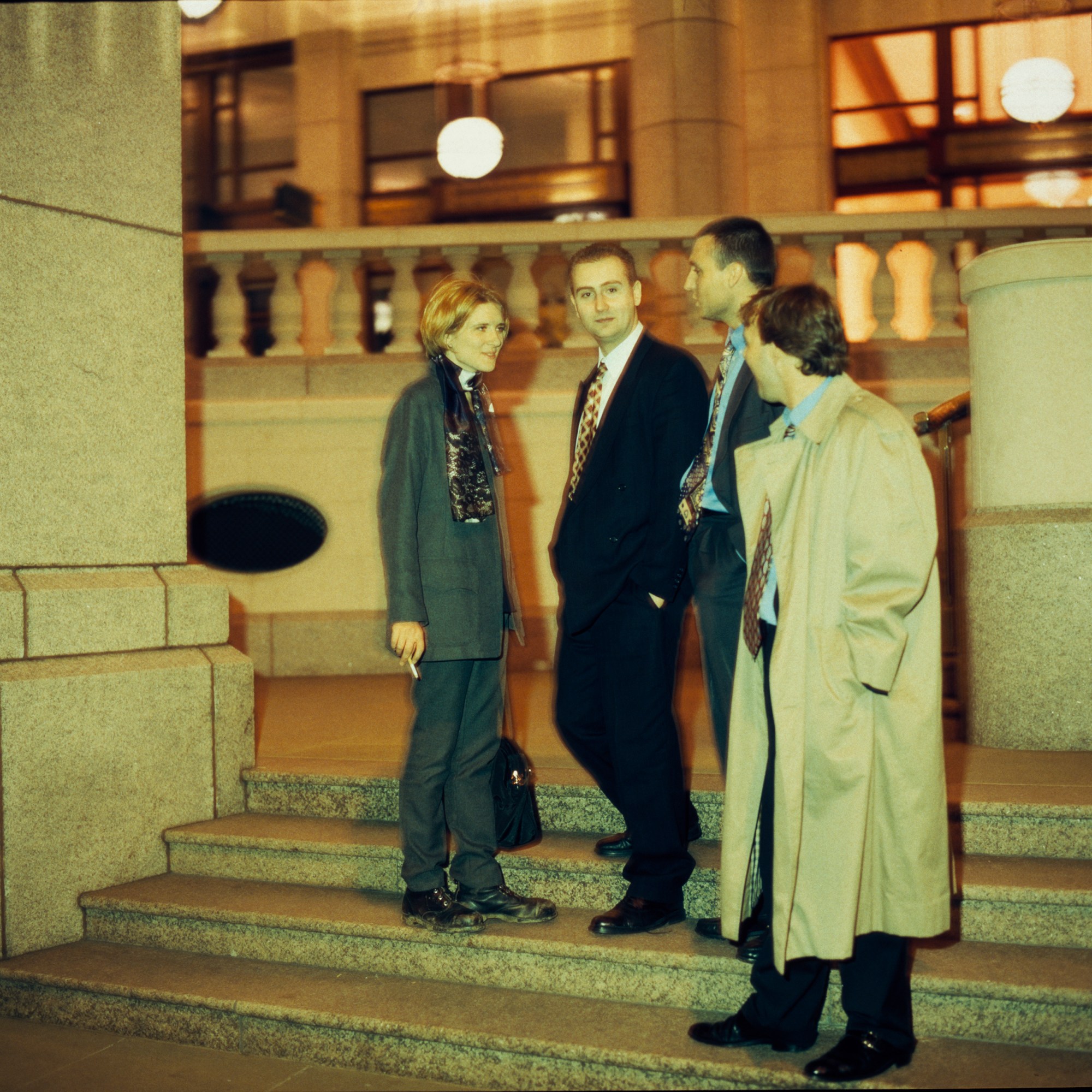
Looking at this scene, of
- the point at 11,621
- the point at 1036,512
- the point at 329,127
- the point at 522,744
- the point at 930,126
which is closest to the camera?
the point at 11,621

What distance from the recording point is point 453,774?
392 cm

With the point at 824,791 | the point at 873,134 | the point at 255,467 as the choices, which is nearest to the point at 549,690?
the point at 255,467

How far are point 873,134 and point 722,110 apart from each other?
106 inches

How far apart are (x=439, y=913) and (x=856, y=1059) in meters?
1.46

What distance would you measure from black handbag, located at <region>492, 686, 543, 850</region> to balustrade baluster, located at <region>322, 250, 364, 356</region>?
5.42 m

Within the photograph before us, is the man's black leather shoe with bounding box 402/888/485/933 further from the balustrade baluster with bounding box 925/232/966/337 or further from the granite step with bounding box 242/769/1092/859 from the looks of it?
the balustrade baluster with bounding box 925/232/966/337

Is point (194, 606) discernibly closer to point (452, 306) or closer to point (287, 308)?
point (452, 306)

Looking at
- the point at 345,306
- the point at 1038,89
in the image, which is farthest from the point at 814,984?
the point at 1038,89

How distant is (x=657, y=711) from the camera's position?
3.76m

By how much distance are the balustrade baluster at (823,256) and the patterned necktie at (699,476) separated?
502cm

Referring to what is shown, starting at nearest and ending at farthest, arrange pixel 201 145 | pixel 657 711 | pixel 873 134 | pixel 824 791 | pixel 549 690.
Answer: pixel 824 791 → pixel 657 711 → pixel 549 690 → pixel 873 134 → pixel 201 145

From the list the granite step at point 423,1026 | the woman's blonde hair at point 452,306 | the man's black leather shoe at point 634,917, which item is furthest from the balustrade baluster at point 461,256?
the man's black leather shoe at point 634,917

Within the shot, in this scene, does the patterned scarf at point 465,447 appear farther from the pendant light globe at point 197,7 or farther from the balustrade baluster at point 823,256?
the pendant light globe at point 197,7

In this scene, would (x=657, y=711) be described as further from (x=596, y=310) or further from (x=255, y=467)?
(x=255, y=467)
